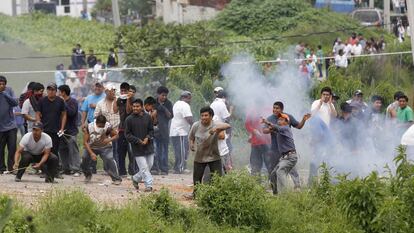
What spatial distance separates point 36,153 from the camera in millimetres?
18219

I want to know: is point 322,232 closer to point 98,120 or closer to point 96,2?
point 98,120

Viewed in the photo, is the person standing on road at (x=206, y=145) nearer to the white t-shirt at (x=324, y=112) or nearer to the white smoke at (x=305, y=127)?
the white smoke at (x=305, y=127)

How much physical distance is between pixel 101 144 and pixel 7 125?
5.80ft

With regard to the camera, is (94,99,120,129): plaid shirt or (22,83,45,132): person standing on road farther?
(94,99,120,129): plaid shirt

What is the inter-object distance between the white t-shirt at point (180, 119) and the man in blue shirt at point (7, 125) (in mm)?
2915

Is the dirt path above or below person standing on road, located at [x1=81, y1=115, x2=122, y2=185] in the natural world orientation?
below

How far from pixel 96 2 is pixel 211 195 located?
42.9m

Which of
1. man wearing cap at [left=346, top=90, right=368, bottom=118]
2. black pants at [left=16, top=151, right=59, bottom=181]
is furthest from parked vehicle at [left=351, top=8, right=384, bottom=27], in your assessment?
black pants at [left=16, top=151, right=59, bottom=181]

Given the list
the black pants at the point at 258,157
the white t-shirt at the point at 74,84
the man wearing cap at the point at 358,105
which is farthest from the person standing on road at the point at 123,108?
the white t-shirt at the point at 74,84

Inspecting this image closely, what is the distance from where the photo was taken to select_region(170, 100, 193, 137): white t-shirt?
20781 millimetres

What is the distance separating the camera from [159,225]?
14953mm

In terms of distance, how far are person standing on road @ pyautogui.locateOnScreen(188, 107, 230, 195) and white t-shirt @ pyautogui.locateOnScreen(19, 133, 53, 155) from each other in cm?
237

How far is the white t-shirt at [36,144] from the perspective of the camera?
59.4 feet

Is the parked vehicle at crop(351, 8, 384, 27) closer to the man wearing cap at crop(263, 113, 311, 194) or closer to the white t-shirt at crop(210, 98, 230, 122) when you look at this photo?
the white t-shirt at crop(210, 98, 230, 122)
